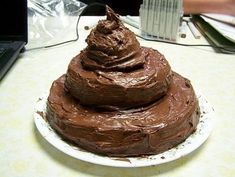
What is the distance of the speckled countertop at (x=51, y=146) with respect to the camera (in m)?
0.77

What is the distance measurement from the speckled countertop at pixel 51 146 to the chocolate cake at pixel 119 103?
0.16ft

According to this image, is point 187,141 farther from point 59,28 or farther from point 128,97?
point 59,28

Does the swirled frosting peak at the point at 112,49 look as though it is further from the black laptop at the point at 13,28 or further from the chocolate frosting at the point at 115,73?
the black laptop at the point at 13,28

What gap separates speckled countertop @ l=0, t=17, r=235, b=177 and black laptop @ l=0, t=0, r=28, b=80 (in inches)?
1.9

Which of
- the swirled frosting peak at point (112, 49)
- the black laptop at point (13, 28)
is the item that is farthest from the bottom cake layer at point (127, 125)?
the black laptop at point (13, 28)

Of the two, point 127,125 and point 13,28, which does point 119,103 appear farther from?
point 13,28

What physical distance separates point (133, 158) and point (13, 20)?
82 cm

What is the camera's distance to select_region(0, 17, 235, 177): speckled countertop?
771 mm

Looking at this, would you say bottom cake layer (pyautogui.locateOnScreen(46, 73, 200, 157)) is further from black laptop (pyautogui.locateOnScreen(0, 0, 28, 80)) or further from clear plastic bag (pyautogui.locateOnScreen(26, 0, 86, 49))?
clear plastic bag (pyautogui.locateOnScreen(26, 0, 86, 49))

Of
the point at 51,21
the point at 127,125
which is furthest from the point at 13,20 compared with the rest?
the point at 127,125

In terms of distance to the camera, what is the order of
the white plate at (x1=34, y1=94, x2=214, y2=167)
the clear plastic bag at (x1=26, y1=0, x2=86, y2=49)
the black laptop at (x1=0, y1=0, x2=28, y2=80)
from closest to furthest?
1. the white plate at (x1=34, y1=94, x2=214, y2=167)
2. the black laptop at (x1=0, y1=0, x2=28, y2=80)
3. the clear plastic bag at (x1=26, y1=0, x2=86, y2=49)

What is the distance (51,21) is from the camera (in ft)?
5.17

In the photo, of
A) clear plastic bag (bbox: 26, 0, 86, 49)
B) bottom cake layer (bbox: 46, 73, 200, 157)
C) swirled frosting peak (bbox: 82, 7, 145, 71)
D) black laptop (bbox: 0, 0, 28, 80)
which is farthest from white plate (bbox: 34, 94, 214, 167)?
clear plastic bag (bbox: 26, 0, 86, 49)

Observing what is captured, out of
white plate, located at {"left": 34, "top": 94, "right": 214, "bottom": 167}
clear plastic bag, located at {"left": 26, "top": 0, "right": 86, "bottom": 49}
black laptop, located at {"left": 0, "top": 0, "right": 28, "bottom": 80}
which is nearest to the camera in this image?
white plate, located at {"left": 34, "top": 94, "right": 214, "bottom": 167}
